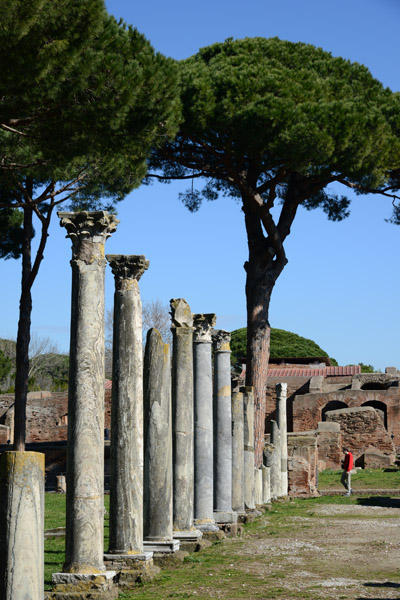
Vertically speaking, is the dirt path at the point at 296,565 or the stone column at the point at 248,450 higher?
the stone column at the point at 248,450

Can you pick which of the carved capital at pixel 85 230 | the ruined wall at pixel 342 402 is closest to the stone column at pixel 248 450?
the carved capital at pixel 85 230

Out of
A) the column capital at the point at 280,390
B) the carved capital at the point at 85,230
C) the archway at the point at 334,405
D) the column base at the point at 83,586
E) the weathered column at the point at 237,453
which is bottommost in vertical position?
the column base at the point at 83,586

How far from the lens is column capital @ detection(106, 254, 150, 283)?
24.7ft

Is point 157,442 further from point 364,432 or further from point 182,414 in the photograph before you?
point 364,432

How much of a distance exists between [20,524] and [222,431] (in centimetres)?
818

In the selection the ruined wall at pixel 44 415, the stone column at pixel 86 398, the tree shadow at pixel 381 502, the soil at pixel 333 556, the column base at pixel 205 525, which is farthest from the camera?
the ruined wall at pixel 44 415

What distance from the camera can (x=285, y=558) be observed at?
28.9 ft

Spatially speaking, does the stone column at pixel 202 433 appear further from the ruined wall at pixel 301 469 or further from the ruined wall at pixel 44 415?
the ruined wall at pixel 44 415

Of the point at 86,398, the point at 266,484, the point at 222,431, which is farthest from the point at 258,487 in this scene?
the point at 86,398

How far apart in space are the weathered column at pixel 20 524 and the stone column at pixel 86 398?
7.38ft

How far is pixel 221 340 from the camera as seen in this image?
12336mm

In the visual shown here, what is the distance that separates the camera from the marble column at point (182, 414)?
945cm

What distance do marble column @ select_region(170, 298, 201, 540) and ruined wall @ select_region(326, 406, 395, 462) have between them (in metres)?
18.7

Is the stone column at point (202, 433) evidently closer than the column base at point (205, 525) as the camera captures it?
No
